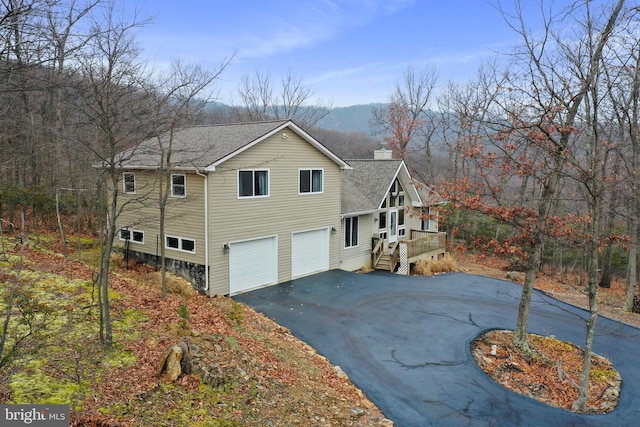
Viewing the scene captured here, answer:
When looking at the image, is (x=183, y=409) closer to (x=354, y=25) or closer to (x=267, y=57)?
(x=354, y=25)

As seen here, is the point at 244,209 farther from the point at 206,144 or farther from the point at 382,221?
the point at 382,221

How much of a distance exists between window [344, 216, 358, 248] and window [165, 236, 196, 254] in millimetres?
8397

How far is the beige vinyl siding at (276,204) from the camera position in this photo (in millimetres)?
14859

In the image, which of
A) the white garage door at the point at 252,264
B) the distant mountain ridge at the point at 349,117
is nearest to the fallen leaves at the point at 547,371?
the white garage door at the point at 252,264

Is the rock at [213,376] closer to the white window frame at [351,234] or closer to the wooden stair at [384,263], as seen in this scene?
the white window frame at [351,234]

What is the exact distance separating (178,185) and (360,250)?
10486mm

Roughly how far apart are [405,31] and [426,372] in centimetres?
2155

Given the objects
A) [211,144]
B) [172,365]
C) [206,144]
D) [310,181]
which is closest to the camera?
[172,365]

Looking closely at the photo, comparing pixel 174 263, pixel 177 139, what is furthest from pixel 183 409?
pixel 177 139

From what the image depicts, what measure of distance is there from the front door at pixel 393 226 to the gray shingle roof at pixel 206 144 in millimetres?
10183

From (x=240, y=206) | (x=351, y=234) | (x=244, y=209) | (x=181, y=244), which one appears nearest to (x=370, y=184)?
(x=351, y=234)

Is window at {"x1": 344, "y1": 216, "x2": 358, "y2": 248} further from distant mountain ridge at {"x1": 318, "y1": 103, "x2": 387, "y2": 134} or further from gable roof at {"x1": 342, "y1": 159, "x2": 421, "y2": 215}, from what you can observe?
distant mountain ridge at {"x1": 318, "y1": 103, "x2": 387, "y2": 134}

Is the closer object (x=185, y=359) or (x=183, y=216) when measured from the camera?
(x=185, y=359)

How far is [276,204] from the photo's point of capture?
16953 millimetres
